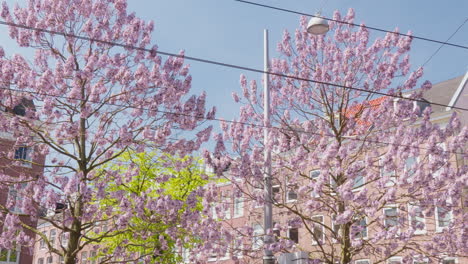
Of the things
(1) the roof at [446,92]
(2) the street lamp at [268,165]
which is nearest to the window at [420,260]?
(2) the street lamp at [268,165]

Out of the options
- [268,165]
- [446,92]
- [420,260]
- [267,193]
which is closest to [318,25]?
[268,165]

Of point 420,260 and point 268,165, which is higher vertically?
point 268,165

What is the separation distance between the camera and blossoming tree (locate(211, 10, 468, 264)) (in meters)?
13.6

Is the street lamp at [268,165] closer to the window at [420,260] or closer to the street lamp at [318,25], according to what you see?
the street lamp at [318,25]

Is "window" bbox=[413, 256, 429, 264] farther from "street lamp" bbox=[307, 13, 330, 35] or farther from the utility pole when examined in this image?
"street lamp" bbox=[307, 13, 330, 35]

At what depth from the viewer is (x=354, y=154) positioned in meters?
16.7

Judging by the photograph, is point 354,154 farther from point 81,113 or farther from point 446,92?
point 446,92

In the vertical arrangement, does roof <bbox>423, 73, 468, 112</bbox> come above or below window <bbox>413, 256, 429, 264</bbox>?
above

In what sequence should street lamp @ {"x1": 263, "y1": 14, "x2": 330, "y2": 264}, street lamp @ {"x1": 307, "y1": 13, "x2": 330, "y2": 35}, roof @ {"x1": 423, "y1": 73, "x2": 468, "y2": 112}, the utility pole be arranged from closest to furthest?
the utility pole → street lamp @ {"x1": 263, "y1": 14, "x2": 330, "y2": 264} → street lamp @ {"x1": 307, "y1": 13, "x2": 330, "y2": 35} → roof @ {"x1": 423, "y1": 73, "x2": 468, "y2": 112}

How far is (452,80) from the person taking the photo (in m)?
35.2

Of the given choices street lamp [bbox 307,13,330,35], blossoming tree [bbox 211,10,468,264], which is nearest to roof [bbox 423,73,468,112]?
blossoming tree [bbox 211,10,468,264]

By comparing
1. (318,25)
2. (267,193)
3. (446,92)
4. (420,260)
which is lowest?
(420,260)

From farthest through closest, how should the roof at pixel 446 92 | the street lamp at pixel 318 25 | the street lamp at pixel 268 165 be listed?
the roof at pixel 446 92
the street lamp at pixel 318 25
the street lamp at pixel 268 165

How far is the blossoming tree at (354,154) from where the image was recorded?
536 inches
